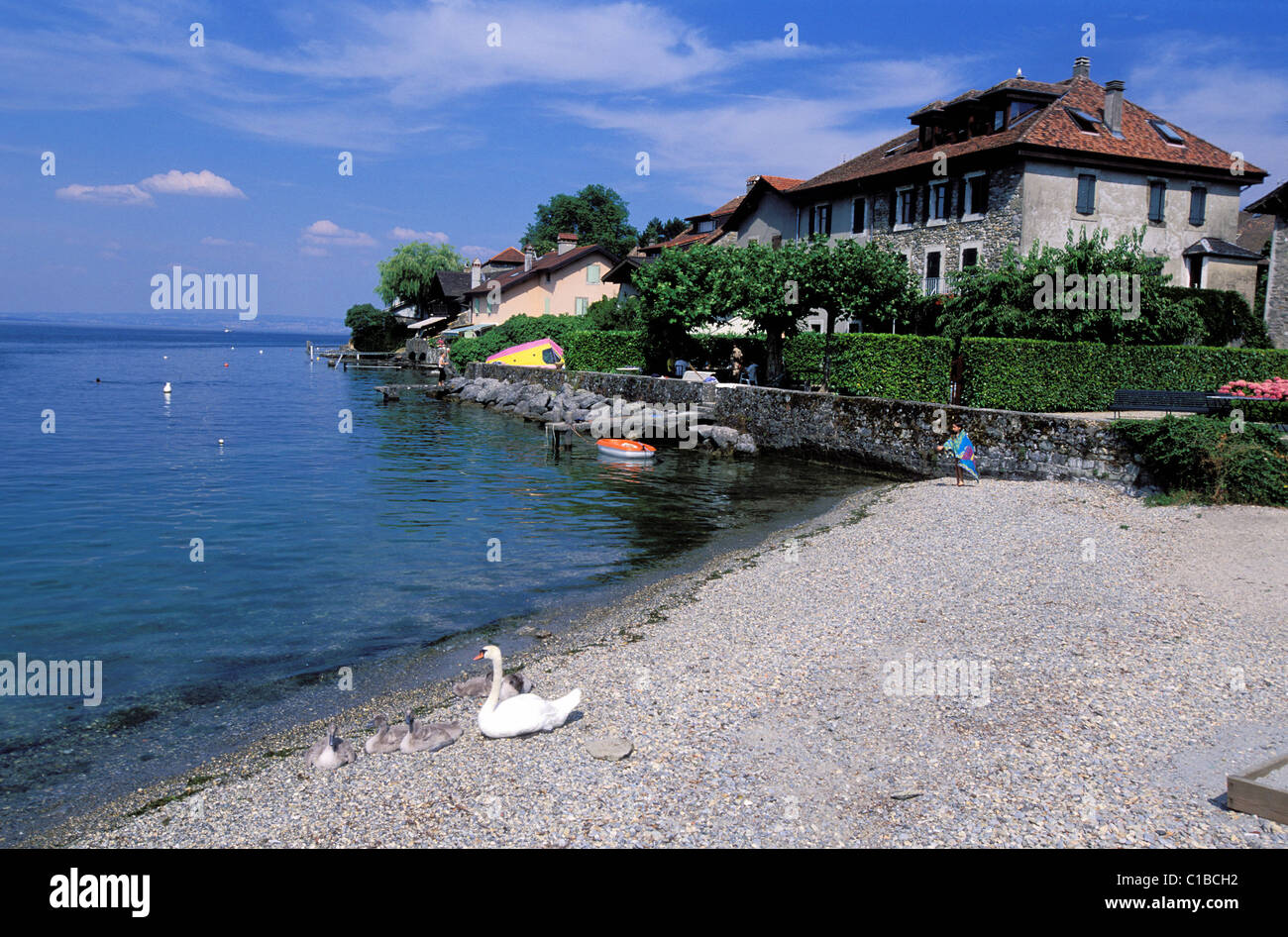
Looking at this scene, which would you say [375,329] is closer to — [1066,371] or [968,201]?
[968,201]

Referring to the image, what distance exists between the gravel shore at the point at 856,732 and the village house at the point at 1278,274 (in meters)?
28.8

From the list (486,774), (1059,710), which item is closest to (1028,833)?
(1059,710)

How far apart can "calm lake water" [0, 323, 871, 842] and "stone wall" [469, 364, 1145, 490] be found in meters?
1.38

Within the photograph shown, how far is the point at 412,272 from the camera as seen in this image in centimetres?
11800

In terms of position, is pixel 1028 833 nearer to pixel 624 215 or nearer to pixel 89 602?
pixel 89 602

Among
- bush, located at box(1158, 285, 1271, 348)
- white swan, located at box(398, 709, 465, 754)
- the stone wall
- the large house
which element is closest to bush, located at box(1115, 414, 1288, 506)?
the stone wall

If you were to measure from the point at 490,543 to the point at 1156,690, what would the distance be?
1360 centimetres

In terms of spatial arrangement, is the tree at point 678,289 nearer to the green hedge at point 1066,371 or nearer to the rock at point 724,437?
the rock at point 724,437

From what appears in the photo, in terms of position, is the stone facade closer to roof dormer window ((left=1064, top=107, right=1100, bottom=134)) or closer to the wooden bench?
roof dormer window ((left=1064, top=107, right=1100, bottom=134))

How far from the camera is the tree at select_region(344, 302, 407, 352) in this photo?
11512 centimetres

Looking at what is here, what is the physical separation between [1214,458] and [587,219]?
115977mm

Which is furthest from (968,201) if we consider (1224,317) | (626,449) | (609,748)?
(609,748)

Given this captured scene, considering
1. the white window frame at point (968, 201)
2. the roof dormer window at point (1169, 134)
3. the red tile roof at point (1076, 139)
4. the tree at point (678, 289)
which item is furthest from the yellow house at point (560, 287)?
the roof dormer window at point (1169, 134)
